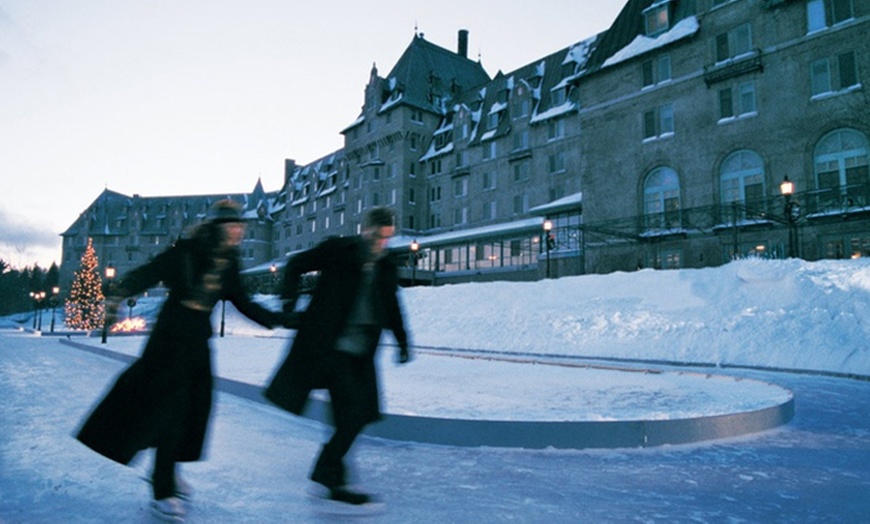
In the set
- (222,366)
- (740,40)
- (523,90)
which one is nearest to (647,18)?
(740,40)

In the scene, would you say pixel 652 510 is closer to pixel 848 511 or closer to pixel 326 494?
pixel 848 511

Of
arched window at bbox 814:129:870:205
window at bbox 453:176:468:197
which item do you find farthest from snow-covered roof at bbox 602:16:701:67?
window at bbox 453:176:468:197

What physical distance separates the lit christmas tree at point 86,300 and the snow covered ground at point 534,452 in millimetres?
32257

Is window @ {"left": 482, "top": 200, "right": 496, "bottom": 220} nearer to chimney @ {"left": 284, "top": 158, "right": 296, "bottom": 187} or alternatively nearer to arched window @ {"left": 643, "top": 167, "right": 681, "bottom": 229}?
arched window @ {"left": 643, "top": 167, "right": 681, "bottom": 229}

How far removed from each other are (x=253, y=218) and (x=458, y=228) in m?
41.4

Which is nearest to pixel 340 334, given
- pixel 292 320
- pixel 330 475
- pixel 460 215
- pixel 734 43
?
pixel 292 320

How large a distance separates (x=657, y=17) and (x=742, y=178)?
415 inches

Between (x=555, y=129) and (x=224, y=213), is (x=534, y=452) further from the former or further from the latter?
(x=555, y=129)

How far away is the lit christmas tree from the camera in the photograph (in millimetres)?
43000

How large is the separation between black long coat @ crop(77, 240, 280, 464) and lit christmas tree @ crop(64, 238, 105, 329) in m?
45.8

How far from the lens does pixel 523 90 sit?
42.9 metres

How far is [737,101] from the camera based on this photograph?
25422 millimetres

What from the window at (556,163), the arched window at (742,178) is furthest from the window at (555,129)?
the arched window at (742,178)

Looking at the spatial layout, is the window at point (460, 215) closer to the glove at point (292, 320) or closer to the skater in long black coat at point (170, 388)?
the glove at point (292, 320)
